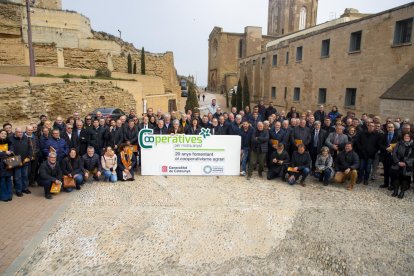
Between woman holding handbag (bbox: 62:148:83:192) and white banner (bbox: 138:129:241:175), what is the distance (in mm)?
1902

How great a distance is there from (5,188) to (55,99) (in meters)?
11.8

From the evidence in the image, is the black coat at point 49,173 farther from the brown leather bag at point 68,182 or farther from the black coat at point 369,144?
the black coat at point 369,144

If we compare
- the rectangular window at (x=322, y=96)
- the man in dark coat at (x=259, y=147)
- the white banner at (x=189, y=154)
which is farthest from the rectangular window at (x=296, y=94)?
the white banner at (x=189, y=154)

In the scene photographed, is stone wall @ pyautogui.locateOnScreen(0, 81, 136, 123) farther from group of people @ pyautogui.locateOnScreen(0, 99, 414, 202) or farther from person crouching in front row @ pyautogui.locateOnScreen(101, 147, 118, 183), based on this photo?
person crouching in front row @ pyautogui.locateOnScreen(101, 147, 118, 183)

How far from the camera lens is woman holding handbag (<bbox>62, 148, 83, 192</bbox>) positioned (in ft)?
24.9

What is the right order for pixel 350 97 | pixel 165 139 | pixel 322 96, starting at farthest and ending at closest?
1. pixel 322 96
2. pixel 350 97
3. pixel 165 139

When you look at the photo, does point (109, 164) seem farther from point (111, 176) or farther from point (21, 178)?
point (21, 178)

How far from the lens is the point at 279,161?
8625 mm

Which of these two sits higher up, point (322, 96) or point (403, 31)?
point (403, 31)

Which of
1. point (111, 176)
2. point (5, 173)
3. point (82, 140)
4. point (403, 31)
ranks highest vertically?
point (403, 31)

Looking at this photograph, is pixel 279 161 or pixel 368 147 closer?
pixel 368 147

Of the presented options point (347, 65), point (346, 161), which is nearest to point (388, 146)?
point (346, 161)

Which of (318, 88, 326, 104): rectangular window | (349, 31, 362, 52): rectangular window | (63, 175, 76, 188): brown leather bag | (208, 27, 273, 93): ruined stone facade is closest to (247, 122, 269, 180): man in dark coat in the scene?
(63, 175, 76, 188): brown leather bag

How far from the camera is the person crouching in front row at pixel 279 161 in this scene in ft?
28.3
